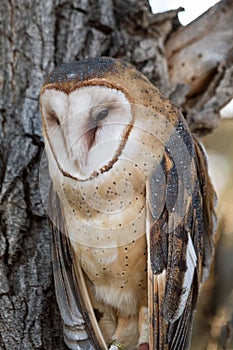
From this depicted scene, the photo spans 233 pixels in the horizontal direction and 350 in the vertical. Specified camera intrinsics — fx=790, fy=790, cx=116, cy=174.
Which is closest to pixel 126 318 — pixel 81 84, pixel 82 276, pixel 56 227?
pixel 82 276

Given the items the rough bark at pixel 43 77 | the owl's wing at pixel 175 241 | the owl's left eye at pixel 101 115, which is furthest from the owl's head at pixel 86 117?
the rough bark at pixel 43 77

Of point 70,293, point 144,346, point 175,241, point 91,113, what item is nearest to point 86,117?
point 91,113

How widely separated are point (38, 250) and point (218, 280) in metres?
0.52

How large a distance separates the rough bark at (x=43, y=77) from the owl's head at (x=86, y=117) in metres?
0.42

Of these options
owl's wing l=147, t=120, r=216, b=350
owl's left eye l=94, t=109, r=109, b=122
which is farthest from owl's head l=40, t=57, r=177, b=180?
owl's wing l=147, t=120, r=216, b=350

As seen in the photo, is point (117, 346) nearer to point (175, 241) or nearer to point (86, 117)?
point (175, 241)

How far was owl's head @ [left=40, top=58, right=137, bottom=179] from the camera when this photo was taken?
5.96 feet

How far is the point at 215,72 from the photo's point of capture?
101 inches

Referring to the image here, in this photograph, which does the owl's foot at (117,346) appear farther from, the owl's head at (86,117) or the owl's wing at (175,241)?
the owl's head at (86,117)

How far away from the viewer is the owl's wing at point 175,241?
1854 mm

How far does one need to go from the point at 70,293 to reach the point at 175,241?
1.04 ft

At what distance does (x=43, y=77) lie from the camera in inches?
94.8

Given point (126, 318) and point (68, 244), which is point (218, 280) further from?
point (68, 244)

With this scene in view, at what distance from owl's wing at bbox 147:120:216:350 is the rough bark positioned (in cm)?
43
